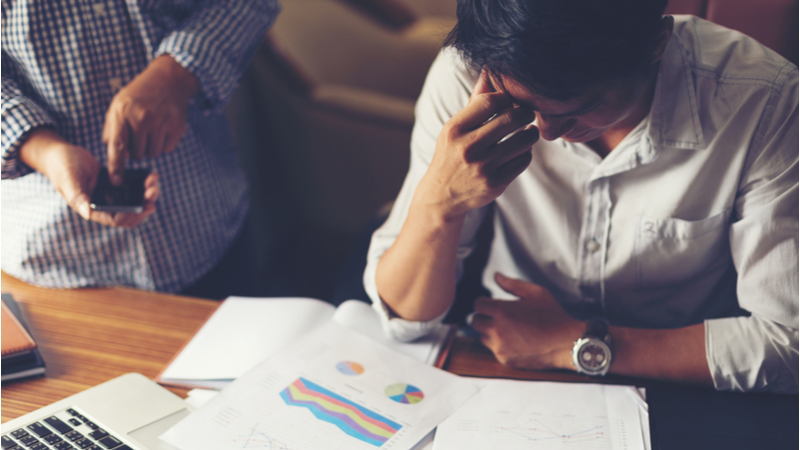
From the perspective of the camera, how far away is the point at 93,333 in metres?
0.90

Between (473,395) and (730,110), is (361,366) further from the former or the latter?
(730,110)

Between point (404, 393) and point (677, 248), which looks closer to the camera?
point (404, 393)

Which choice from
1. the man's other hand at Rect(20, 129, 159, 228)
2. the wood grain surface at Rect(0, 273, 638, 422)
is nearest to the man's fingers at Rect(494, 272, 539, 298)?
the wood grain surface at Rect(0, 273, 638, 422)

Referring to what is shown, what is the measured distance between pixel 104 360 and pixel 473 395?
1.76 feet

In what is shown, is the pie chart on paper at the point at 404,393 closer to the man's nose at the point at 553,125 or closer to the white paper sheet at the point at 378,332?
the white paper sheet at the point at 378,332

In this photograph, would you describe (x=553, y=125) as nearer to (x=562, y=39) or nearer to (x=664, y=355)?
(x=562, y=39)

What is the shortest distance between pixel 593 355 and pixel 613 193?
27cm

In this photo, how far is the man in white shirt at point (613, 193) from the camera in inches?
26.5

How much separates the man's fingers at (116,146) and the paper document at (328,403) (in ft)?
1.34

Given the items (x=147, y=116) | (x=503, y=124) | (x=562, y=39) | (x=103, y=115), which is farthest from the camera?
(x=103, y=115)

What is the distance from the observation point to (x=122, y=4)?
3.45 ft

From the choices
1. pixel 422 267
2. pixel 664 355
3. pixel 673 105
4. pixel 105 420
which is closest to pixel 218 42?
pixel 422 267

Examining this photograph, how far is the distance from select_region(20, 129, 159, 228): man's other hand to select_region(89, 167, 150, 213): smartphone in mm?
11

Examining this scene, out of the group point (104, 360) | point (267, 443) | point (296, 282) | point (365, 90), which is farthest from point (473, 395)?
point (365, 90)
